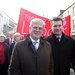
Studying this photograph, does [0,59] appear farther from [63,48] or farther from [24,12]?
[63,48]

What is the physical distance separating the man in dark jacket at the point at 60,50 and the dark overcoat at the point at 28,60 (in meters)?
0.91

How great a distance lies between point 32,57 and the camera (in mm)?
4168

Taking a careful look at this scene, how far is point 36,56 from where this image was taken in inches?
165

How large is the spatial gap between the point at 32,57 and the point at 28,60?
3.0 inches

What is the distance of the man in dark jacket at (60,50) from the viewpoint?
16.9 ft

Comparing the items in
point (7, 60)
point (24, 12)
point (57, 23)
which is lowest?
point (7, 60)

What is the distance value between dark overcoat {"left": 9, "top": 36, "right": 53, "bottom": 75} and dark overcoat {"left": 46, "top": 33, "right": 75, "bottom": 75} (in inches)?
35.7

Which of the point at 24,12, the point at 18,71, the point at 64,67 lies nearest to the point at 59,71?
the point at 64,67

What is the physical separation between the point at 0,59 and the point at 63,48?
10.8ft

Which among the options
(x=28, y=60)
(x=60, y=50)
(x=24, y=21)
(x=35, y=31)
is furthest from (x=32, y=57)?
(x=24, y=21)

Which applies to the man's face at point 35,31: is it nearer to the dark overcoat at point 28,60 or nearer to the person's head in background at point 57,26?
the dark overcoat at point 28,60

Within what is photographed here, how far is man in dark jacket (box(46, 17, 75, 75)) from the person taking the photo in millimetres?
5148

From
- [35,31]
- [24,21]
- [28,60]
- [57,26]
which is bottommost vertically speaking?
[28,60]

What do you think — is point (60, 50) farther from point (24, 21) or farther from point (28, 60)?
point (24, 21)
